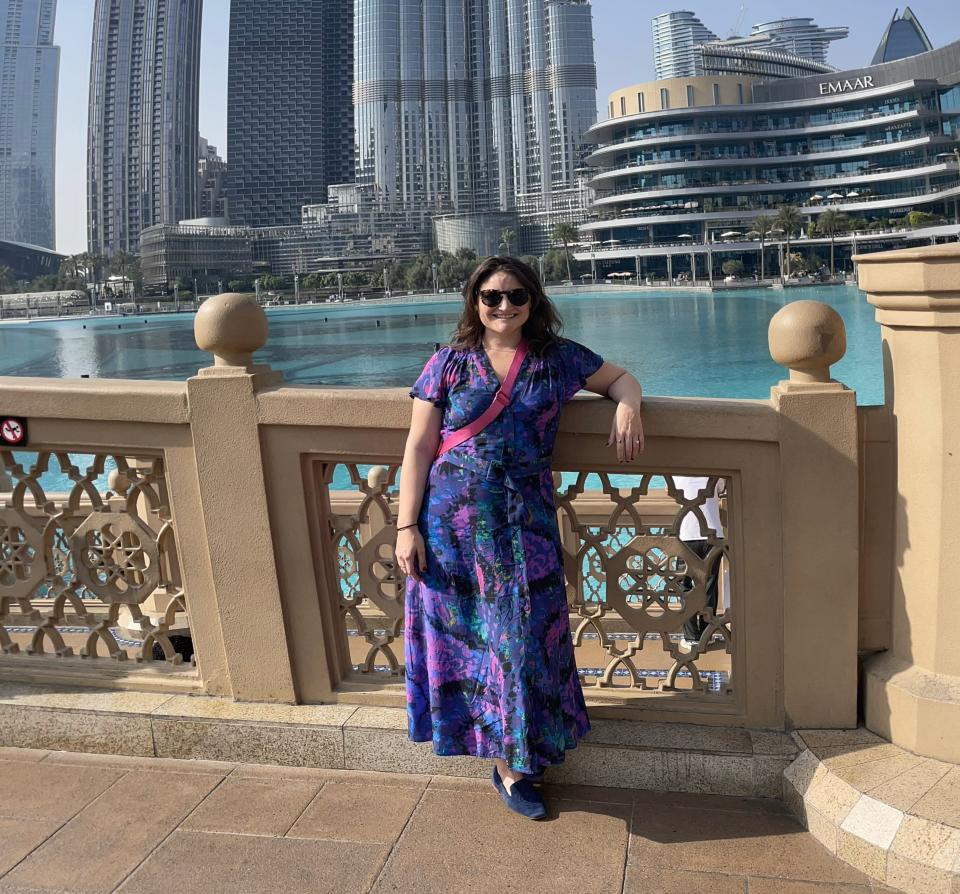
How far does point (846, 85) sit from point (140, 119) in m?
81.9

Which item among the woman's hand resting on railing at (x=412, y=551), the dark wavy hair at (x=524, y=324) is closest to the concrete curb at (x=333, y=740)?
the woman's hand resting on railing at (x=412, y=551)

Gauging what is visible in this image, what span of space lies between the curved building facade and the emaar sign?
85 millimetres

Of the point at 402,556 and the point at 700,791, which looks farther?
the point at 700,791

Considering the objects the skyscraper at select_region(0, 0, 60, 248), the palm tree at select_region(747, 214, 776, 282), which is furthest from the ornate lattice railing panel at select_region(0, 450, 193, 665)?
the skyscraper at select_region(0, 0, 60, 248)

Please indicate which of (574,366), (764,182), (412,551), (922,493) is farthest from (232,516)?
(764,182)

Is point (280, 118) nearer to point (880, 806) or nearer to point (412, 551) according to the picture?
point (412, 551)

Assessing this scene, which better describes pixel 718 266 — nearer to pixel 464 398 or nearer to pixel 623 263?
pixel 623 263

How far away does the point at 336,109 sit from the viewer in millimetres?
140375

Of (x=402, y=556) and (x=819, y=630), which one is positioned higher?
(x=402, y=556)

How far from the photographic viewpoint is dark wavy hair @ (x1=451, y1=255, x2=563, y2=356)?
250 cm

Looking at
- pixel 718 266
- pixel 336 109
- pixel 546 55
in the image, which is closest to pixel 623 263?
pixel 718 266

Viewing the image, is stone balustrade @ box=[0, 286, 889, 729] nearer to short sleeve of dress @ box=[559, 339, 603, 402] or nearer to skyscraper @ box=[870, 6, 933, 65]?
short sleeve of dress @ box=[559, 339, 603, 402]

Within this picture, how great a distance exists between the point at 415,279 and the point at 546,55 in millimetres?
41711

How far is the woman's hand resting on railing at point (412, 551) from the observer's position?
2.46 m
